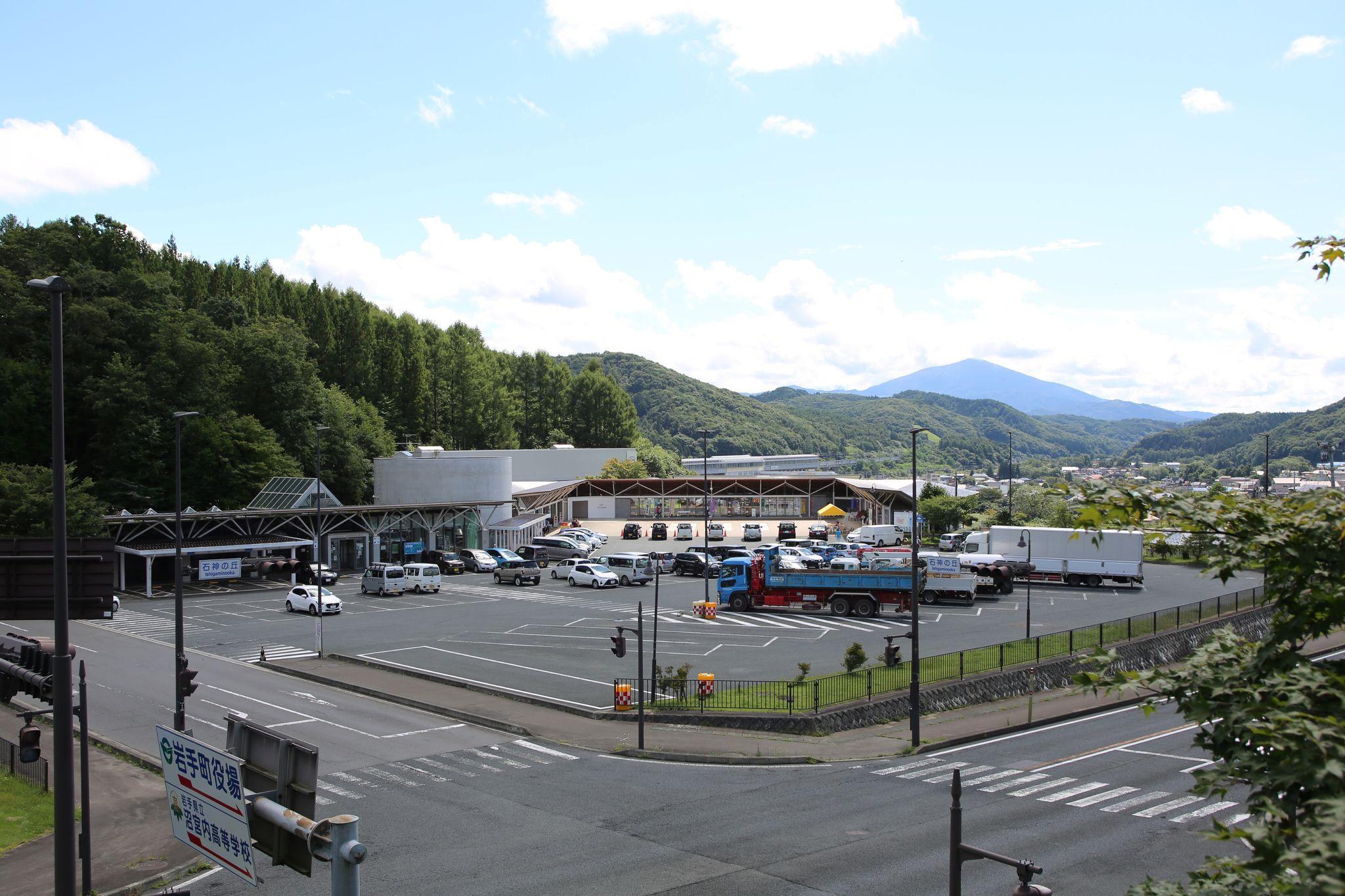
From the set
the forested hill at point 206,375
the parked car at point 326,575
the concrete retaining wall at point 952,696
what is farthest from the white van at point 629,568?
the forested hill at point 206,375

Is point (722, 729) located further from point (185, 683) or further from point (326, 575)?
point (326, 575)

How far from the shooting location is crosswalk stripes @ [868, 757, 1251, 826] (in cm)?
1888

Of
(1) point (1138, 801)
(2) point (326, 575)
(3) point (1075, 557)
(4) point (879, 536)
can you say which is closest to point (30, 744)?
(1) point (1138, 801)

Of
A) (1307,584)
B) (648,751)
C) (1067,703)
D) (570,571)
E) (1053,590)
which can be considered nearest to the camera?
(1307,584)

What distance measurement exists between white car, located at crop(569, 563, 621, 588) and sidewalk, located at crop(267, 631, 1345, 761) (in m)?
25.5

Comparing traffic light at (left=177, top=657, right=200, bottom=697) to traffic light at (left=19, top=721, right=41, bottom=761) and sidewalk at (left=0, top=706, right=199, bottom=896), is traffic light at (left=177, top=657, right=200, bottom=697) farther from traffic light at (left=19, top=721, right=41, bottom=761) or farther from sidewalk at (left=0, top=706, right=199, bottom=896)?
traffic light at (left=19, top=721, right=41, bottom=761)

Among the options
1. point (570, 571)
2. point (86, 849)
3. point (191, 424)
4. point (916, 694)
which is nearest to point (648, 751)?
point (916, 694)

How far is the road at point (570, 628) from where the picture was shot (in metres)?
35.3

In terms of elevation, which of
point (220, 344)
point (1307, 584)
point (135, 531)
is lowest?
point (135, 531)

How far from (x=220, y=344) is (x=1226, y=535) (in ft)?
303

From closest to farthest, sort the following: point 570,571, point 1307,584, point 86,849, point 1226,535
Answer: point 1307,584 < point 1226,535 < point 86,849 < point 570,571

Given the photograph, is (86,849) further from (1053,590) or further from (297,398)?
(297,398)

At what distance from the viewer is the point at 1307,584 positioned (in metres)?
6.40

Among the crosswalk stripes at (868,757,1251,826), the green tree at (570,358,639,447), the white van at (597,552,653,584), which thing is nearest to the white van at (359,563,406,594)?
the white van at (597,552,653,584)
